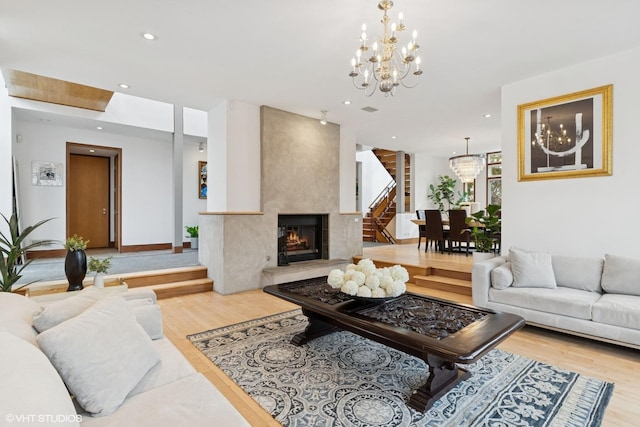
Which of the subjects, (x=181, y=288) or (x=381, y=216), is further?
(x=381, y=216)

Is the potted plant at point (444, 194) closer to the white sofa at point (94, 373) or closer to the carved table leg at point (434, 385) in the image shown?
the carved table leg at point (434, 385)

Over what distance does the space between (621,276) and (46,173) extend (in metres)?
9.04

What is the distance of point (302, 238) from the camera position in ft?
20.1

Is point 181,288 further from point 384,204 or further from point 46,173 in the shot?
point 384,204

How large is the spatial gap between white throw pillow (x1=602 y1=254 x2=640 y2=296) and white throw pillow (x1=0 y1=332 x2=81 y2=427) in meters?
4.20

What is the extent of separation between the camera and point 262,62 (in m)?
3.63

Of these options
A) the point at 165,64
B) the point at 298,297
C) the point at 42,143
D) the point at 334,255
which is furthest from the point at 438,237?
the point at 42,143

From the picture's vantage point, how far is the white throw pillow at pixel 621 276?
3.03 m

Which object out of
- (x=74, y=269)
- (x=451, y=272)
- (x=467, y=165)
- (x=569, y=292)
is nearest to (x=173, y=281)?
(x=74, y=269)

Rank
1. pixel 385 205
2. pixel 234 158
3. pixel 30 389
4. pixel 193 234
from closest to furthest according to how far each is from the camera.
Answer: pixel 30 389 < pixel 234 158 < pixel 193 234 < pixel 385 205

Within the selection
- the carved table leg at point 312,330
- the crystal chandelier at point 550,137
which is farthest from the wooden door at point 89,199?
the crystal chandelier at point 550,137

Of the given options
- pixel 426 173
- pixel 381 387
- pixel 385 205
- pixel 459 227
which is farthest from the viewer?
pixel 385 205

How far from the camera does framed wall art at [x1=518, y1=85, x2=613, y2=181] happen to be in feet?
11.5

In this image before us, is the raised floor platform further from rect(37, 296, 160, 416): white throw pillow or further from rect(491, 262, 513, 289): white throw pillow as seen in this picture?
rect(37, 296, 160, 416): white throw pillow
